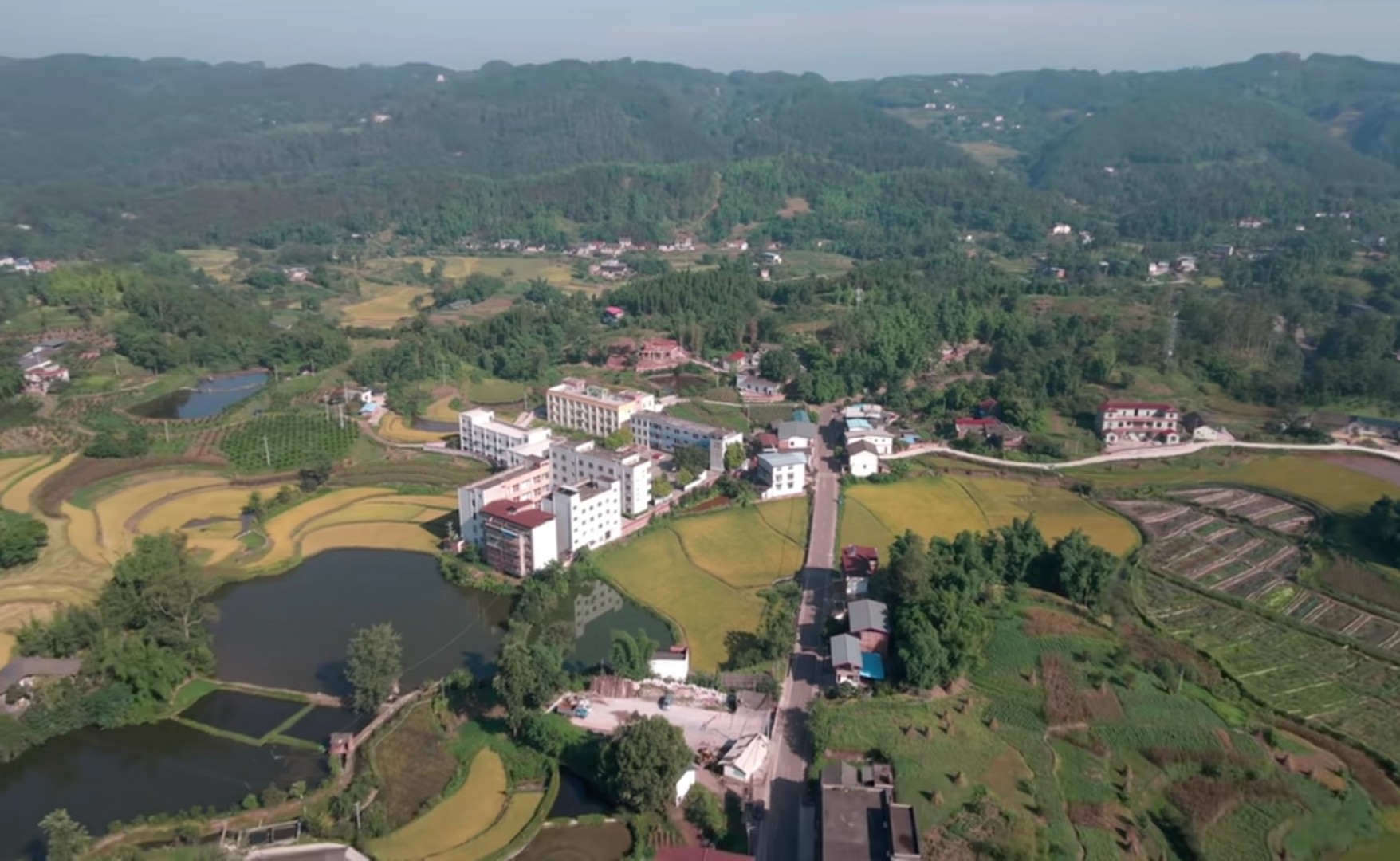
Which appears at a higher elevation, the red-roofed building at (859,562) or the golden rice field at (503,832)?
the red-roofed building at (859,562)

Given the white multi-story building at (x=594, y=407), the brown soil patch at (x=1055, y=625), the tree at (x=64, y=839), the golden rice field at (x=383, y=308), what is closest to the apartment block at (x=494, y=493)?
the white multi-story building at (x=594, y=407)

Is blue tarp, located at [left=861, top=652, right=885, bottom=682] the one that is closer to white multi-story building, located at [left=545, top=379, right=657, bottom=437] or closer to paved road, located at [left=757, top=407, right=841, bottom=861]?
paved road, located at [left=757, top=407, right=841, bottom=861]

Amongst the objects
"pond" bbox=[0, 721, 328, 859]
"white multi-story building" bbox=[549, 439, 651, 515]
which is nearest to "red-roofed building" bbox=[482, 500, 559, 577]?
"white multi-story building" bbox=[549, 439, 651, 515]

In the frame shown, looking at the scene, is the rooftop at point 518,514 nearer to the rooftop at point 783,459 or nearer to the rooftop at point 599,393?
the rooftop at point 783,459

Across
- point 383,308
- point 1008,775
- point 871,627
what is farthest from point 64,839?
point 383,308

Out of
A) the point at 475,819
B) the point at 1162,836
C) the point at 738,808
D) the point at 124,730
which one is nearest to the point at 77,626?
the point at 124,730

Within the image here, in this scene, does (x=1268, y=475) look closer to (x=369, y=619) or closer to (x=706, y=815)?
(x=706, y=815)
